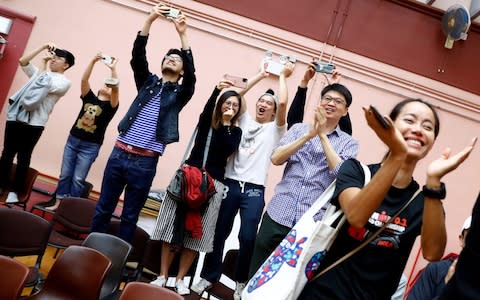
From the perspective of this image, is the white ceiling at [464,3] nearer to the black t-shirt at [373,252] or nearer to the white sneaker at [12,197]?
the black t-shirt at [373,252]

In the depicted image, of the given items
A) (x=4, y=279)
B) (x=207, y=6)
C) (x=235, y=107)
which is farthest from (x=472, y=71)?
(x=4, y=279)

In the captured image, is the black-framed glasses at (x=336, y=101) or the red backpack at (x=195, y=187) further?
the red backpack at (x=195, y=187)

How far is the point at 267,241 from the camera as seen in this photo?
2033mm

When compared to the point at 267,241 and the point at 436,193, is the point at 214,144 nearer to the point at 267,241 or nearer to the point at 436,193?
the point at 267,241

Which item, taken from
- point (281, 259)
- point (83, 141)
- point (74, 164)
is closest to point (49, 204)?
point (74, 164)

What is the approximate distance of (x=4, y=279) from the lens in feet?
6.17

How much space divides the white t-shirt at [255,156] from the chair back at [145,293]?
101cm

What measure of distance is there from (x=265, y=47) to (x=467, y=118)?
8.59ft

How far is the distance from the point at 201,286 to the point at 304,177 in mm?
1210

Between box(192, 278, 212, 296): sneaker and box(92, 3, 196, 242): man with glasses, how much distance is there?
567 millimetres

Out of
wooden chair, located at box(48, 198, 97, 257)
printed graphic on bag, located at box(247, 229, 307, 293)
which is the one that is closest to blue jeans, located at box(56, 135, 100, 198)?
wooden chair, located at box(48, 198, 97, 257)

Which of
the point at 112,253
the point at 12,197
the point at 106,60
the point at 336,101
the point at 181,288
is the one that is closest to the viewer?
the point at 336,101

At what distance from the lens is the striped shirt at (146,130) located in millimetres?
2709

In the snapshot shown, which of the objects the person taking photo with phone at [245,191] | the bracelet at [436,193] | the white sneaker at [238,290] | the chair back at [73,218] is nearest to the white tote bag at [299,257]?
the bracelet at [436,193]
